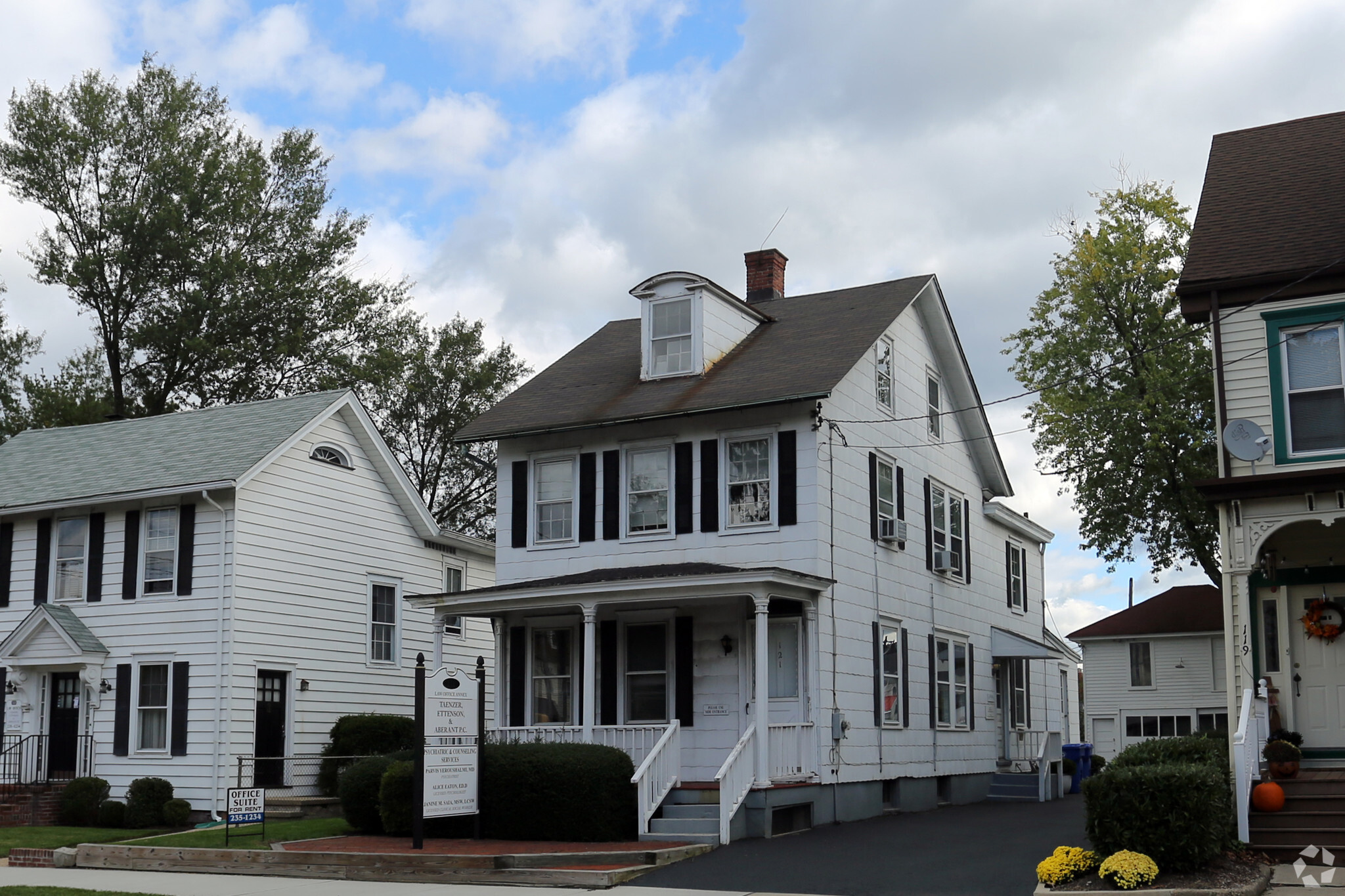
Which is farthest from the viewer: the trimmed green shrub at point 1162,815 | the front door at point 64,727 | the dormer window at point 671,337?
the front door at point 64,727

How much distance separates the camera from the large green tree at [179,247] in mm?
37969

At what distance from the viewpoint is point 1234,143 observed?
2081cm

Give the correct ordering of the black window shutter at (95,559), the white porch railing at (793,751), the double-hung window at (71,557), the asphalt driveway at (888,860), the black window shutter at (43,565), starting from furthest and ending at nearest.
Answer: the black window shutter at (43,565)
the double-hung window at (71,557)
the black window shutter at (95,559)
the white porch railing at (793,751)
the asphalt driveway at (888,860)

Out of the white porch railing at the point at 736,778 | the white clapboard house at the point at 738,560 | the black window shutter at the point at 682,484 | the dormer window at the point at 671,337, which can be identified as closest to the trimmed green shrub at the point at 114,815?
the white clapboard house at the point at 738,560

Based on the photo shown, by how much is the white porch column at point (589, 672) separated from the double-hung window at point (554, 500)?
2.89 meters

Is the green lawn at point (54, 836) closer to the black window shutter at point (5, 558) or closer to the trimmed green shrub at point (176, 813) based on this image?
the trimmed green shrub at point (176, 813)

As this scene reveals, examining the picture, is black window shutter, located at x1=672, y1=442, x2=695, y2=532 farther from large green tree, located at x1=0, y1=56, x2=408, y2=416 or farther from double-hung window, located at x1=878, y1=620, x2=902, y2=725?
large green tree, located at x1=0, y1=56, x2=408, y2=416

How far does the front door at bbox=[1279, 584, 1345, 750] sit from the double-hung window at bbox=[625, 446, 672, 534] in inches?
356

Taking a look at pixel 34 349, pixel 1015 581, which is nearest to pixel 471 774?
pixel 1015 581

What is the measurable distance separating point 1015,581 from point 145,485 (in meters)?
18.5

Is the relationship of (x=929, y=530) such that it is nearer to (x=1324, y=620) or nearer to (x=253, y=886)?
(x=1324, y=620)

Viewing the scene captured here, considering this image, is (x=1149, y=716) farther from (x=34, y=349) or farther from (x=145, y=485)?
(x=34, y=349)

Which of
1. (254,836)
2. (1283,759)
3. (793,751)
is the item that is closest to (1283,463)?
(1283,759)

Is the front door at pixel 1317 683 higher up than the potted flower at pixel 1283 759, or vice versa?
the front door at pixel 1317 683
